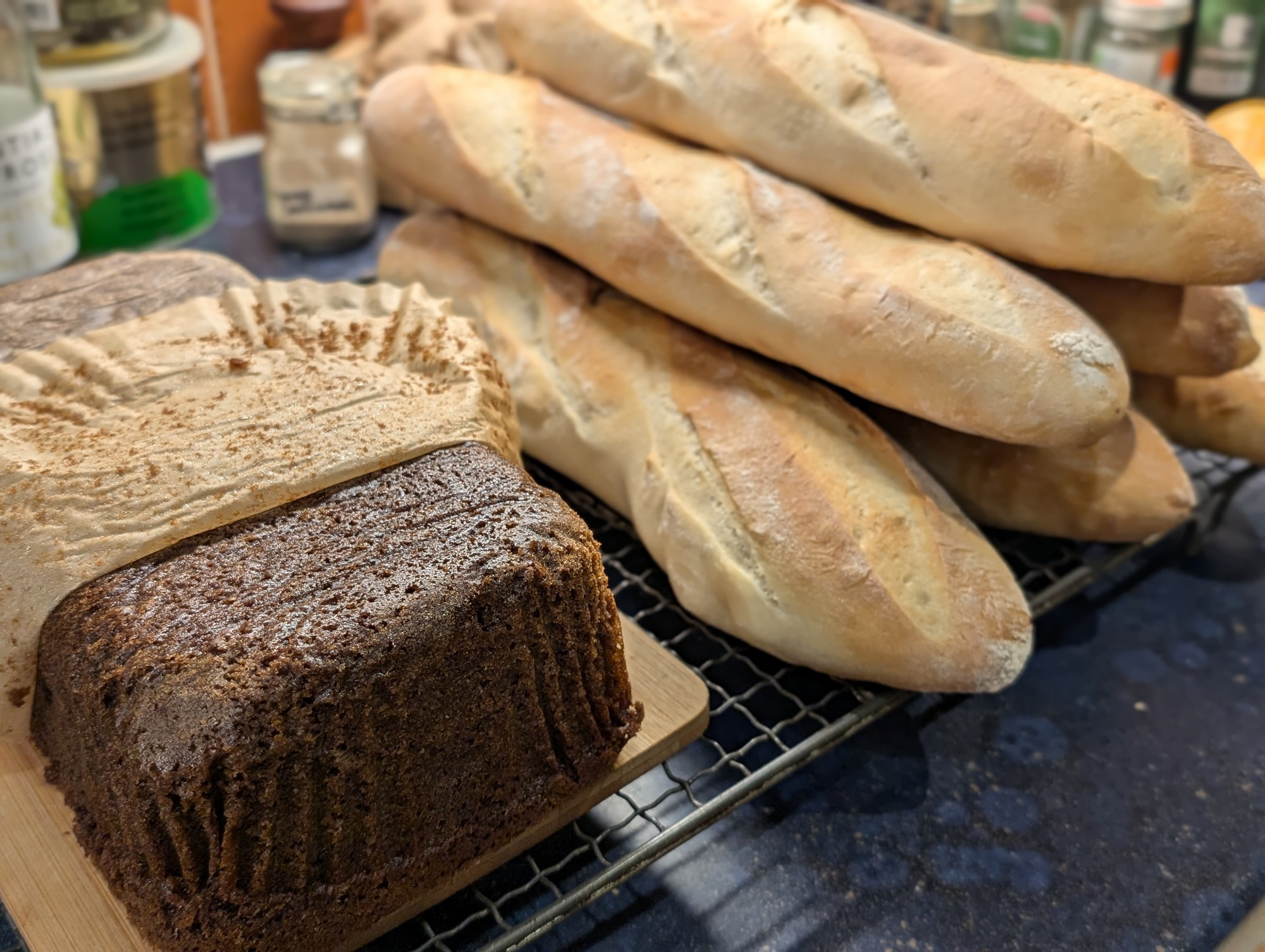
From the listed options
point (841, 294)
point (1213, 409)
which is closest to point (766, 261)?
point (841, 294)

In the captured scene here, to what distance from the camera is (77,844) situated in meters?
0.79

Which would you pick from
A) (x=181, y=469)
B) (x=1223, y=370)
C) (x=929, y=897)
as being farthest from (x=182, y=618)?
(x=1223, y=370)

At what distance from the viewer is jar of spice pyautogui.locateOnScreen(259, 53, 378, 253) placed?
1.59 m

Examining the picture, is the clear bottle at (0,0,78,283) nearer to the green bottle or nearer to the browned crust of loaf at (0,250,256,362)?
the browned crust of loaf at (0,250,256,362)

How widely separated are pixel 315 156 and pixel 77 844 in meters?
1.13

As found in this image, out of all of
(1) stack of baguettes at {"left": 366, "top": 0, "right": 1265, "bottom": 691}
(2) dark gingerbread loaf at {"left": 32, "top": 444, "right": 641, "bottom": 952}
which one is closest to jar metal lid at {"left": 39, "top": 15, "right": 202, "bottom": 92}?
(1) stack of baguettes at {"left": 366, "top": 0, "right": 1265, "bottom": 691}

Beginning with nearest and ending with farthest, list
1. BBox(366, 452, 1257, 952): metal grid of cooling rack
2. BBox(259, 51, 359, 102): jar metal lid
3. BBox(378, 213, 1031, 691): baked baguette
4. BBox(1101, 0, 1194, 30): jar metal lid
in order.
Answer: BBox(366, 452, 1257, 952): metal grid of cooling rack, BBox(378, 213, 1031, 691): baked baguette, BBox(259, 51, 359, 102): jar metal lid, BBox(1101, 0, 1194, 30): jar metal lid

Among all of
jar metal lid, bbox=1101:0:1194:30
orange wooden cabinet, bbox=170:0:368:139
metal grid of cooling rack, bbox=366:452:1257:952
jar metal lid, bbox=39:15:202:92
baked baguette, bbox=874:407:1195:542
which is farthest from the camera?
orange wooden cabinet, bbox=170:0:368:139

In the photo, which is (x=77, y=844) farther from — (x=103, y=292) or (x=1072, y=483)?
(x=1072, y=483)

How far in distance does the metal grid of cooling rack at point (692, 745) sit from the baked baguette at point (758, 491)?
0.05 m

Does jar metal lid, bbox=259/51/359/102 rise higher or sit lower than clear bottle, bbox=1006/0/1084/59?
lower

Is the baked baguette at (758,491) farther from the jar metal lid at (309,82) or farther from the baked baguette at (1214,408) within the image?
the jar metal lid at (309,82)

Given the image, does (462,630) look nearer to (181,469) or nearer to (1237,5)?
(181,469)

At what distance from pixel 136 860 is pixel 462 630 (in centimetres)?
25
